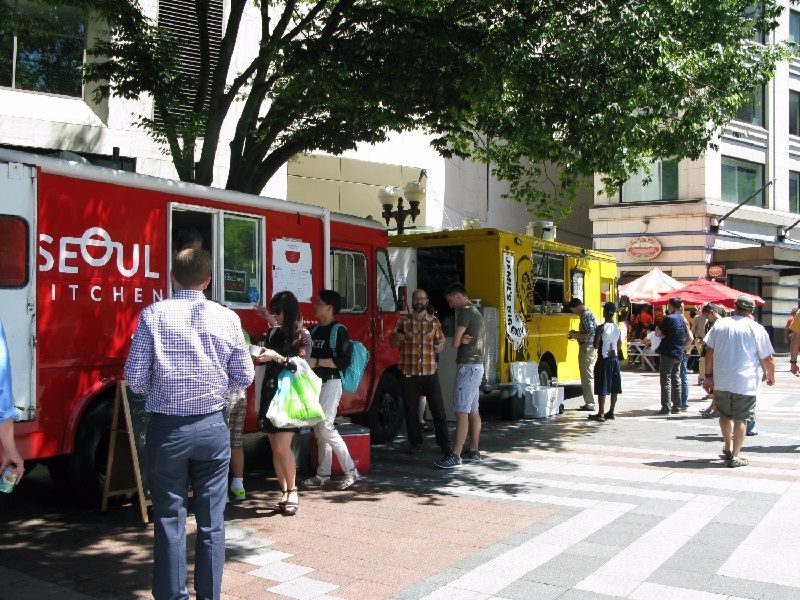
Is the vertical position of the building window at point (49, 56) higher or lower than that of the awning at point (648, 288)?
higher

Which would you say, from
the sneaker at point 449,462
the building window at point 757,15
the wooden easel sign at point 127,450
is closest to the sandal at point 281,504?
the wooden easel sign at point 127,450

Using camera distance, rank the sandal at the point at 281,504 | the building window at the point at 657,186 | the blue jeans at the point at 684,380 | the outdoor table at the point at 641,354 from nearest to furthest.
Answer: the sandal at the point at 281,504 → the blue jeans at the point at 684,380 → the outdoor table at the point at 641,354 → the building window at the point at 657,186

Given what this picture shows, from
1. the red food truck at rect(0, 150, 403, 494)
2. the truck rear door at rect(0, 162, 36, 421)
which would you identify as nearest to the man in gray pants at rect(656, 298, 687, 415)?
the red food truck at rect(0, 150, 403, 494)

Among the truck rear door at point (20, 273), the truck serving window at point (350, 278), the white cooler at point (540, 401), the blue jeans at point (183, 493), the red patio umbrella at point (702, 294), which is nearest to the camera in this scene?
the blue jeans at point (183, 493)

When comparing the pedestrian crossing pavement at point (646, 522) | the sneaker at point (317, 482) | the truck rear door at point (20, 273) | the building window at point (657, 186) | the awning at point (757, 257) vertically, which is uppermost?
the building window at point (657, 186)

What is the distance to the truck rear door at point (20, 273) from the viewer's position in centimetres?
591

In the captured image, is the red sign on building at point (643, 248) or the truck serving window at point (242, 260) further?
the red sign on building at point (643, 248)

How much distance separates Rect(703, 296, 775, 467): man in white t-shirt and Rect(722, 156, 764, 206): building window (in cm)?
2175

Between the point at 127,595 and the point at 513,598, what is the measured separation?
2.27 meters

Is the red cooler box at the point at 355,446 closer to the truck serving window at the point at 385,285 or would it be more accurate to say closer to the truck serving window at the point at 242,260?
the truck serving window at the point at 242,260

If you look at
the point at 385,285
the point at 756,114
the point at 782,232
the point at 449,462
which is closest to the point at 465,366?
the point at 449,462

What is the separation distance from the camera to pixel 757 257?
2692 centimetres

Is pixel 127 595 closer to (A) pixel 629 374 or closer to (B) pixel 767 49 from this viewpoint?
(B) pixel 767 49

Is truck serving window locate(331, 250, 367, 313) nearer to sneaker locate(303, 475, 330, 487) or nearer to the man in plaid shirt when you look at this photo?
the man in plaid shirt
